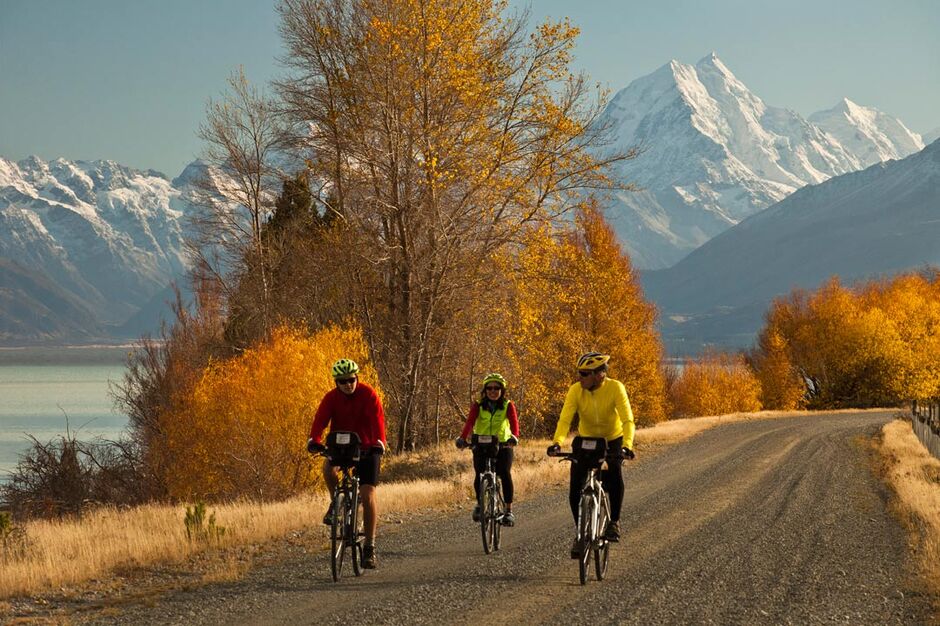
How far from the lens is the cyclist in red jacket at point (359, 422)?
11812 mm

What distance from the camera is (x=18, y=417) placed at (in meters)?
117

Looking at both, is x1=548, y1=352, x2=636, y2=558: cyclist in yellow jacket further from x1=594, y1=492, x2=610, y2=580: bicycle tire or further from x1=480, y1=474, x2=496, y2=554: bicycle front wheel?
x1=480, y1=474, x2=496, y2=554: bicycle front wheel

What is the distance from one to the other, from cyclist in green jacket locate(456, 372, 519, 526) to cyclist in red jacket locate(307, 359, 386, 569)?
2779mm

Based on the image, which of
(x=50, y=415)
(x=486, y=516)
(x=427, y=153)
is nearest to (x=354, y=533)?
(x=486, y=516)

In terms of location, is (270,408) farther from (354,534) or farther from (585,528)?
(585,528)

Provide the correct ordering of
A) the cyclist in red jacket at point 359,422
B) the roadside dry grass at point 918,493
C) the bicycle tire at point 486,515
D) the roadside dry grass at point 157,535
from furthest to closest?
the bicycle tire at point 486,515 → the roadside dry grass at point 918,493 → the roadside dry grass at point 157,535 → the cyclist in red jacket at point 359,422

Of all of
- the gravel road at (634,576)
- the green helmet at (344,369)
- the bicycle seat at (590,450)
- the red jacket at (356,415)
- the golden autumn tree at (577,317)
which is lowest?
the gravel road at (634,576)

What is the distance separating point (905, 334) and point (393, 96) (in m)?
67.6

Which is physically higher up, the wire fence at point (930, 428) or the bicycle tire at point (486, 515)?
the bicycle tire at point (486, 515)

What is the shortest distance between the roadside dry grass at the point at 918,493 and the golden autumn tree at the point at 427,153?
11.3m

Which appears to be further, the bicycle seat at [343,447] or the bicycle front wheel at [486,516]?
the bicycle front wheel at [486,516]

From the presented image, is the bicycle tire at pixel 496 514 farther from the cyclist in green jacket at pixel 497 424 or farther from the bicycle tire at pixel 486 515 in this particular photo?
the cyclist in green jacket at pixel 497 424

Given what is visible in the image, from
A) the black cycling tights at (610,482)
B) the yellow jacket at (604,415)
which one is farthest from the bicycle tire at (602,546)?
the yellow jacket at (604,415)

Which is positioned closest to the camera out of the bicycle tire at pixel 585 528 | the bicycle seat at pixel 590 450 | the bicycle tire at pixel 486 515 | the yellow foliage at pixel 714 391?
the bicycle tire at pixel 585 528
